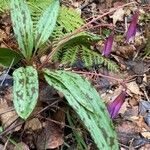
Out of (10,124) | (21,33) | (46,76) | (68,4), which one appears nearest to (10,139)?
(10,124)

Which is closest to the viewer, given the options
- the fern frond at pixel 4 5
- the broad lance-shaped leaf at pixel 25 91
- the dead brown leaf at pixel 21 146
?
the broad lance-shaped leaf at pixel 25 91

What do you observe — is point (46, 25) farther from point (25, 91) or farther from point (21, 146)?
point (21, 146)

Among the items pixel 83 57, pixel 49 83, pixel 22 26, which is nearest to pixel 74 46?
pixel 83 57

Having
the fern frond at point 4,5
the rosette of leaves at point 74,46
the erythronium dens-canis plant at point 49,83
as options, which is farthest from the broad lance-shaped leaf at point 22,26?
the fern frond at point 4,5

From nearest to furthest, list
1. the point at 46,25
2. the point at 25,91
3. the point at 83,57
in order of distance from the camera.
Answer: the point at 25,91
the point at 46,25
the point at 83,57

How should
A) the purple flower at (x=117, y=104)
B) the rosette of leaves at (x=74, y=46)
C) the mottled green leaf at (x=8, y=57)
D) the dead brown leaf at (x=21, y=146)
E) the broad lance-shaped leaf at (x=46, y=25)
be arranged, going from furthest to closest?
the rosette of leaves at (x=74, y=46), the broad lance-shaped leaf at (x=46, y=25), the mottled green leaf at (x=8, y=57), the dead brown leaf at (x=21, y=146), the purple flower at (x=117, y=104)

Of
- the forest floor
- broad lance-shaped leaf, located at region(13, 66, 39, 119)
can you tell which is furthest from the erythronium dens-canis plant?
the forest floor

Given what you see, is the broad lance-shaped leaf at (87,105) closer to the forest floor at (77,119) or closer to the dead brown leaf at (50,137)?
the forest floor at (77,119)
